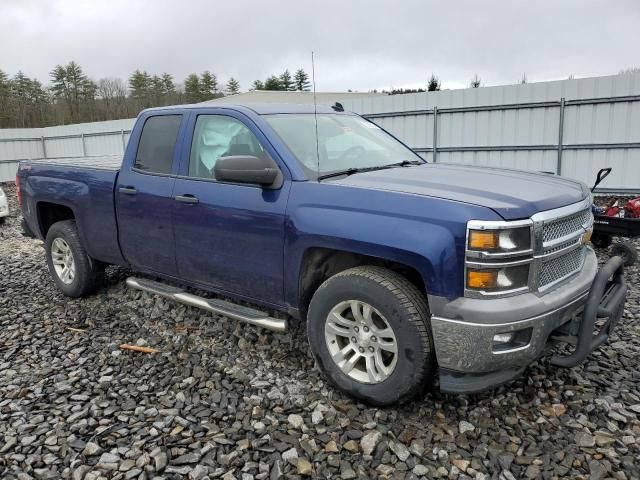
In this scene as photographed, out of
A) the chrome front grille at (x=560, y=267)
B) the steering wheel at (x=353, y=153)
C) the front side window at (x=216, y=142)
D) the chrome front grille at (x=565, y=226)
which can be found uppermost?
the front side window at (x=216, y=142)

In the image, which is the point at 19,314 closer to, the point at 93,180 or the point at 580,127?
the point at 93,180

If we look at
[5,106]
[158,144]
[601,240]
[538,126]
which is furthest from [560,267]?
[5,106]

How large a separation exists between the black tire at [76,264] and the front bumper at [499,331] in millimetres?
3793

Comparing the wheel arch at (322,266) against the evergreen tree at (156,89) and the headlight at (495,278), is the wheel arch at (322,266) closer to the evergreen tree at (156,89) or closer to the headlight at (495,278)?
the headlight at (495,278)

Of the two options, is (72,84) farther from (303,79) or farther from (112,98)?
(303,79)

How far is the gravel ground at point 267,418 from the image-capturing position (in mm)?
2658

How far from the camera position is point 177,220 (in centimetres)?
400

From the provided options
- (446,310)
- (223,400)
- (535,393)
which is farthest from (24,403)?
(535,393)

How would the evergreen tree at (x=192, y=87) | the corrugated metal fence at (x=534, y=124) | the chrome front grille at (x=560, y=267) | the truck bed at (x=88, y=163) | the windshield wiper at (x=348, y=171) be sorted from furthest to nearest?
the evergreen tree at (x=192, y=87), the corrugated metal fence at (x=534, y=124), the truck bed at (x=88, y=163), the windshield wiper at (x=348, y=171), the chrome front grille at (x=560, y=267)

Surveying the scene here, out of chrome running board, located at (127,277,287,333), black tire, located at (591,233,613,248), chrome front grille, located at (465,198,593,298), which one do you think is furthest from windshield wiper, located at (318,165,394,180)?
black tire, located at (591,233,613,248)

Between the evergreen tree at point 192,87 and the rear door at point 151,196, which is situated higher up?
the evergreen tree at point 192,87

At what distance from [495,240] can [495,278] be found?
0.66 ft

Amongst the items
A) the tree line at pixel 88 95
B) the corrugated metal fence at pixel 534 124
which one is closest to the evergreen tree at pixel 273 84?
the tree line at pixel 88 95

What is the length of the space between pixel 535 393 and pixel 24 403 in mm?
3315
